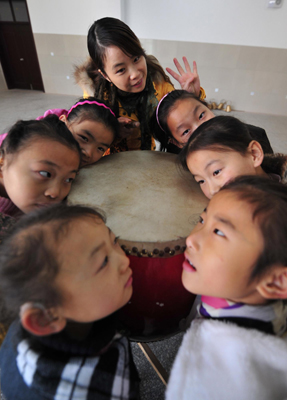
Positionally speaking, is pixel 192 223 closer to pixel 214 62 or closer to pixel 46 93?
pixel 214 62

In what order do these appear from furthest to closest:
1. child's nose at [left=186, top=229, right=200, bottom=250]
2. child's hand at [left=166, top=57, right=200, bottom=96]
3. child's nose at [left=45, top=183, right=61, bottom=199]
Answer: child's hand at [left=166, top=57, right=200, bottom=96] < child's nose at [left=45, top=183, right=61, bottom=199] < child's nose at [left=186, top=229, right=200, bottom=250]

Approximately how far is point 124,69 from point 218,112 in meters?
Answer: 2.79

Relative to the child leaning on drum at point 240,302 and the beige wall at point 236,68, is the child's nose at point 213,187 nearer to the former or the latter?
the child leaning on drum at point 240,302

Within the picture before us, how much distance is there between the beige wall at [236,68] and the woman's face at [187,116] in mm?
2780

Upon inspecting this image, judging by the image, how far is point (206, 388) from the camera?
46 cm

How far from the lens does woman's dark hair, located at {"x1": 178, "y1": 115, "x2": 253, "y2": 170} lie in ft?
2.74

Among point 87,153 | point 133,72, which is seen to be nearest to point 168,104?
point 133,72

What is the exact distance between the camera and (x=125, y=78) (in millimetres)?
1209

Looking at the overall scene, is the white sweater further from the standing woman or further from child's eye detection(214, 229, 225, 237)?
the standing woman

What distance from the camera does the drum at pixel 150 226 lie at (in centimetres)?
62

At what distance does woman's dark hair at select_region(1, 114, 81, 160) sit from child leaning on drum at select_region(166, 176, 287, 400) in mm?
581

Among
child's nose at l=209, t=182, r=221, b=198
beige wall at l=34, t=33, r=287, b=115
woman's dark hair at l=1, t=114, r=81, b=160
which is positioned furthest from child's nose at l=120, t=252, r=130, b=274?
beige wall at l=34, t=33, r=287, b=115

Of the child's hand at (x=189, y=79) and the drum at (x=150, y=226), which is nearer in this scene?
the drum at (x=150, y=226)

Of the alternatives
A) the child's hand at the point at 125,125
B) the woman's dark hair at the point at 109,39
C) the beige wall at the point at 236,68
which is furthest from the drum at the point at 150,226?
the beige wall at the point at 236,68
